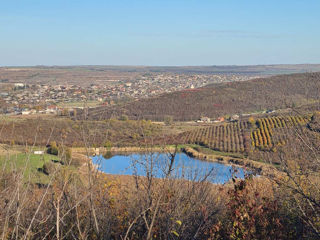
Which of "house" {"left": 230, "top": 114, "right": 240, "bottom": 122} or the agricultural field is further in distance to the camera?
"house" {"left": 230, "top": 114, "right": 240, "bottom": 122}

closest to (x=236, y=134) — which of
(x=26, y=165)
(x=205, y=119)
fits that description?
(x=205, y=119)

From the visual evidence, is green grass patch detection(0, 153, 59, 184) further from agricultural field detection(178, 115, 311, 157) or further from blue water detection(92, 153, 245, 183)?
agricultural field detection(178, 115, 311, 157)

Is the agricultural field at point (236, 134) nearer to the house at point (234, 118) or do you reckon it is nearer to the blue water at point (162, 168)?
the house at point (234, 118)

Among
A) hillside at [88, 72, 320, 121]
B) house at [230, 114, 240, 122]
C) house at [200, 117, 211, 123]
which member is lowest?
house at [200, 117, 211, 123]

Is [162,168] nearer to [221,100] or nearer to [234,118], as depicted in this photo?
[234,118]

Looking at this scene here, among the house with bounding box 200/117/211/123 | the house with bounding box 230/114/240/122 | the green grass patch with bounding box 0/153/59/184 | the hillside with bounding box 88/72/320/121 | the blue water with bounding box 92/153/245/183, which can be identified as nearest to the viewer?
the green grass patch with bounding box 0/153/59/184

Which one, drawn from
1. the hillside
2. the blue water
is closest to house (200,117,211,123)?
the hillside

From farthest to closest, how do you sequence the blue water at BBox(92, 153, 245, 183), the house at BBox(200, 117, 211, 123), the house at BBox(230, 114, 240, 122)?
the house at BBox(200, 117, 211, 123)
the house at BBox(230, 114, 240, 122)
the blue water at BBox(92, 153, 245, 183)

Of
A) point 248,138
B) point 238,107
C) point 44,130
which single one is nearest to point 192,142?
point 248,138

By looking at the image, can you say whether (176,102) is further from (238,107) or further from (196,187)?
(196,187)

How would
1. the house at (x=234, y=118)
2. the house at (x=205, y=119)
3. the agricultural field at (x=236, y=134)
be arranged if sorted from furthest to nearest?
the house at (x=205, y=119), the house at (x=234, y=118), the agricultural field at (x=236, y=134)

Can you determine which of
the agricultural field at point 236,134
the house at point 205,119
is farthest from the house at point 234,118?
the agricultural field at point 236,134
